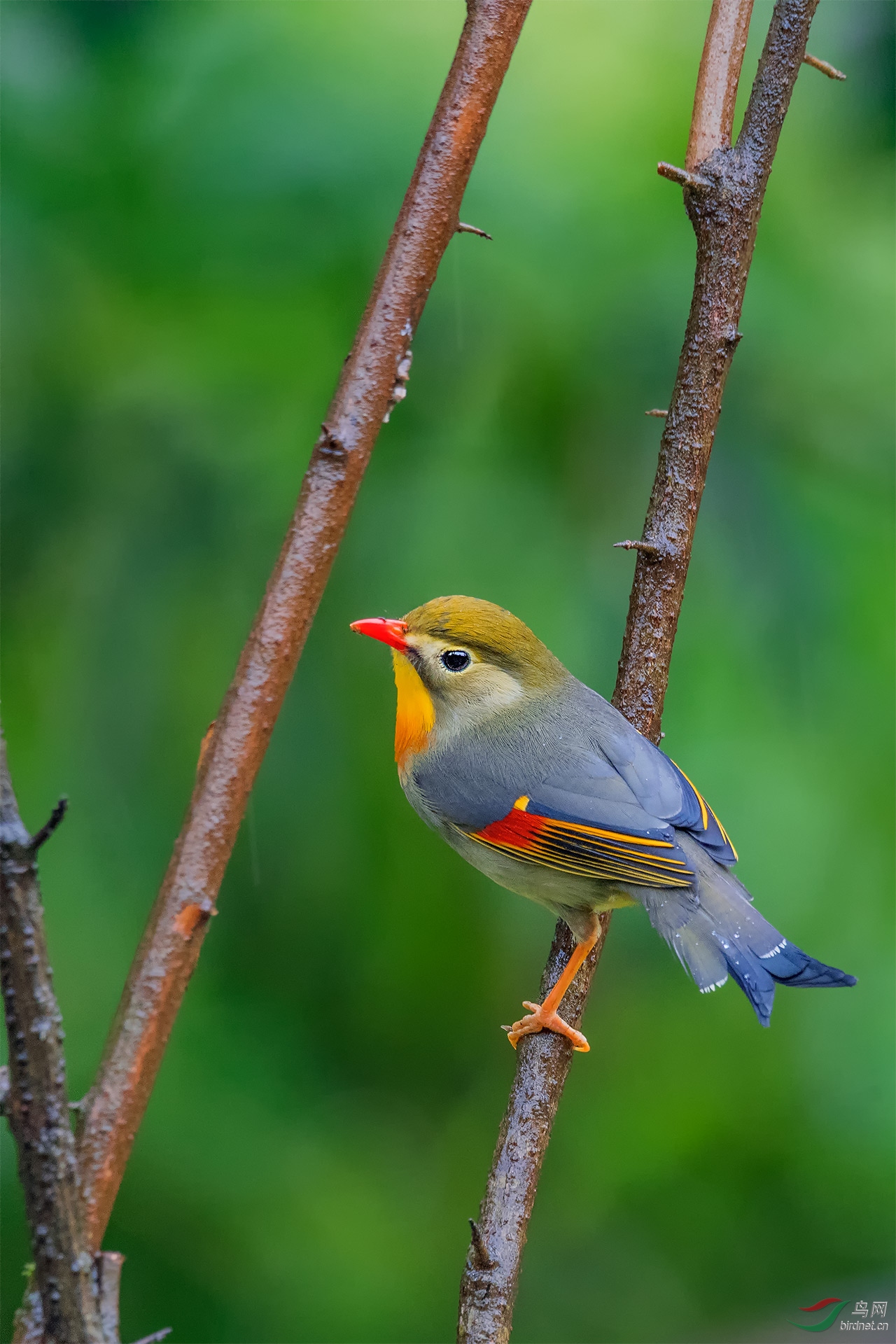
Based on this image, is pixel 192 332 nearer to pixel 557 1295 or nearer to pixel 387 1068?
pixel 387 1068

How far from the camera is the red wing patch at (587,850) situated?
1.47 meters

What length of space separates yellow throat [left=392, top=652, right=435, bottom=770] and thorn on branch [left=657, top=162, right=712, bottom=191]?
77 centimetres

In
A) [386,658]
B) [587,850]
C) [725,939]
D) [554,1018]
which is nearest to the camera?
[725,939]

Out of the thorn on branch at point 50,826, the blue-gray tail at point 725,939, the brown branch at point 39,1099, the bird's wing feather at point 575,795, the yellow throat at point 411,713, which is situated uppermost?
the yellow throat at point 411,713

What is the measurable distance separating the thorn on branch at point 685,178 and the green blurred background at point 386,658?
548 mm

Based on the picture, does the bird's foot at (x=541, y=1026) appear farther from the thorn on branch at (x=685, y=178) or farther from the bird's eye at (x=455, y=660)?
the thorn on branch at (x=685, y=178)

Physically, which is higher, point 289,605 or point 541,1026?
point 289,605

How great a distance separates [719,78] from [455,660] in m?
0.91

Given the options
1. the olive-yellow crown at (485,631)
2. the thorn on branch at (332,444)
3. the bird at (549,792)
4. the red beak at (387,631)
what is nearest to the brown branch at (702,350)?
the bird at (549,792)

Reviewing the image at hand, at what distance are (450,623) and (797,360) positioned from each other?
1.23 metres

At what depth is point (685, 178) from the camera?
1689 mm

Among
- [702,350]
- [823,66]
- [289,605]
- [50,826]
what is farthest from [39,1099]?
[823,66]

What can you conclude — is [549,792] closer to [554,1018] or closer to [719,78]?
[554,1018]

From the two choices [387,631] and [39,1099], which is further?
[387,631]
